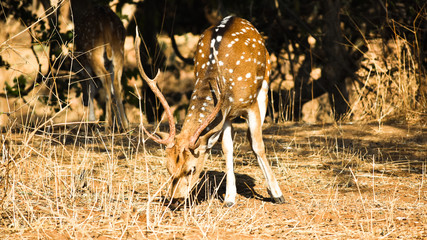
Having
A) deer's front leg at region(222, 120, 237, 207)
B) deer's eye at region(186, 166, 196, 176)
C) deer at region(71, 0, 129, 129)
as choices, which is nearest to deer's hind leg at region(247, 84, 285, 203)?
deer's front leg at region(222, 120, 237, 207)

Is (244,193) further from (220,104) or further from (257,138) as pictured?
(220,104)

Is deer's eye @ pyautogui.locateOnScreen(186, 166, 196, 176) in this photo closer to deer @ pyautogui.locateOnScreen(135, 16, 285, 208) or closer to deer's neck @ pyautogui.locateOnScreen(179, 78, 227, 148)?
deer @ pyautogui.locateOnScreen(135, 16, 285, 208)

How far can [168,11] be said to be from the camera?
10.8m

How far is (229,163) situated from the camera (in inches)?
196

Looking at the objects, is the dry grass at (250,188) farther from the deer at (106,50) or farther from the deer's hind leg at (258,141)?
the deer at (106,50)

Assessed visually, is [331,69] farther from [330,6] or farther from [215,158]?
[215,158]

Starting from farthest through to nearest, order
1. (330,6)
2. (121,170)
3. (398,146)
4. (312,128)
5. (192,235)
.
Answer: (330,6) → (312,128) → (398,146) → (121,170) → (192,235)

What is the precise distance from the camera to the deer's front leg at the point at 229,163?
4.77 metres

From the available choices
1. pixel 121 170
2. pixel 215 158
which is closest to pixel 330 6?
Result: pixel 215 158

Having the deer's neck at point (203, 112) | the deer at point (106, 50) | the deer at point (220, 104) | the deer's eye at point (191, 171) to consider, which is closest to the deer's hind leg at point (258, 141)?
the deer at point (220, 104)

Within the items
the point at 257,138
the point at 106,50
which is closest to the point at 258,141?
the point at 257,138

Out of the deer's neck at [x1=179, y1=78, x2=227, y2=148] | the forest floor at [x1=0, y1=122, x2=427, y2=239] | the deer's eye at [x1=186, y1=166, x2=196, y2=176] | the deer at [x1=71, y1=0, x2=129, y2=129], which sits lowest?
the forest floor at [x1=0, y1=122, x2=427, y2=239]

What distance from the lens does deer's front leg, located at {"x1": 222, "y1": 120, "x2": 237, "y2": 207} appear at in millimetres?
4770

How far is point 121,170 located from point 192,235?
2.23 metres
